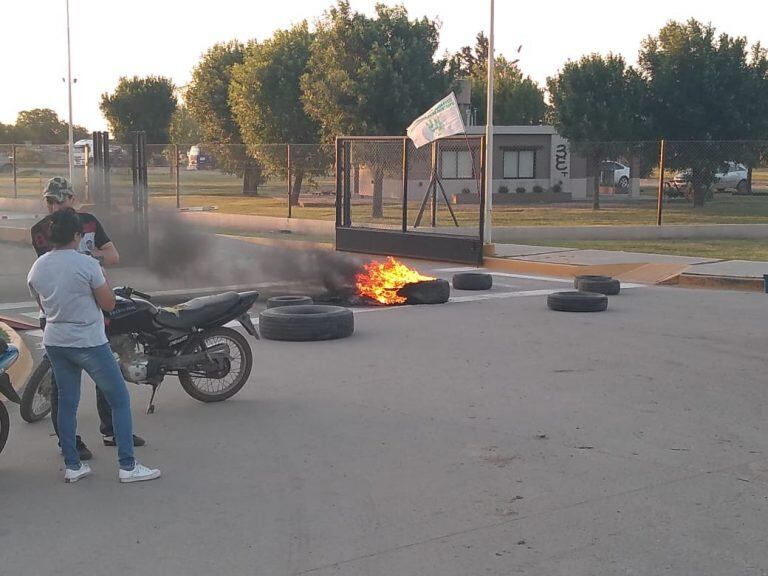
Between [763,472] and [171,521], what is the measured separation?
3.64 meters

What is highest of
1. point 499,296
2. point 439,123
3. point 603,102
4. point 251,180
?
point 603,102

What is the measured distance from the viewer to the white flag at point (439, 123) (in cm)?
1967

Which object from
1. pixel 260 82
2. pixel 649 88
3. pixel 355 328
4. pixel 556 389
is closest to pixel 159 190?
pixel 260 82

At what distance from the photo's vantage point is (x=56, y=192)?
652 cm

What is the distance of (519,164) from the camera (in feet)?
154

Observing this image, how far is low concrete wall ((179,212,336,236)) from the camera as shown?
27.5m

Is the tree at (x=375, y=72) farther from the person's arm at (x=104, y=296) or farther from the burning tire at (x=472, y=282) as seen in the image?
the person's arm at (x=104, y=296)

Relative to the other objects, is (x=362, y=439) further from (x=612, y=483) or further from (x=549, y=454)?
(x=612, y=483)

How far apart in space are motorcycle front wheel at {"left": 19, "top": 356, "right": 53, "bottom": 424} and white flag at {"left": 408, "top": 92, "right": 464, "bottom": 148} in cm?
1333

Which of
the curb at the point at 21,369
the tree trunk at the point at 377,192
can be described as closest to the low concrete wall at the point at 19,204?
the tree trunk at the point at 377,192

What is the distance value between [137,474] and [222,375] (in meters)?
2.06

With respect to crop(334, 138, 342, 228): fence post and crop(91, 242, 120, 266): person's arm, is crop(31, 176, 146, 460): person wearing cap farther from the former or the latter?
crop(334, 138, 342, 228): fence post

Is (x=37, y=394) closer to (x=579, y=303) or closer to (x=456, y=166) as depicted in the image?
(x=579, y=303)

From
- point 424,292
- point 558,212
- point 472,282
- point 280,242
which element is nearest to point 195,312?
point 424,292
